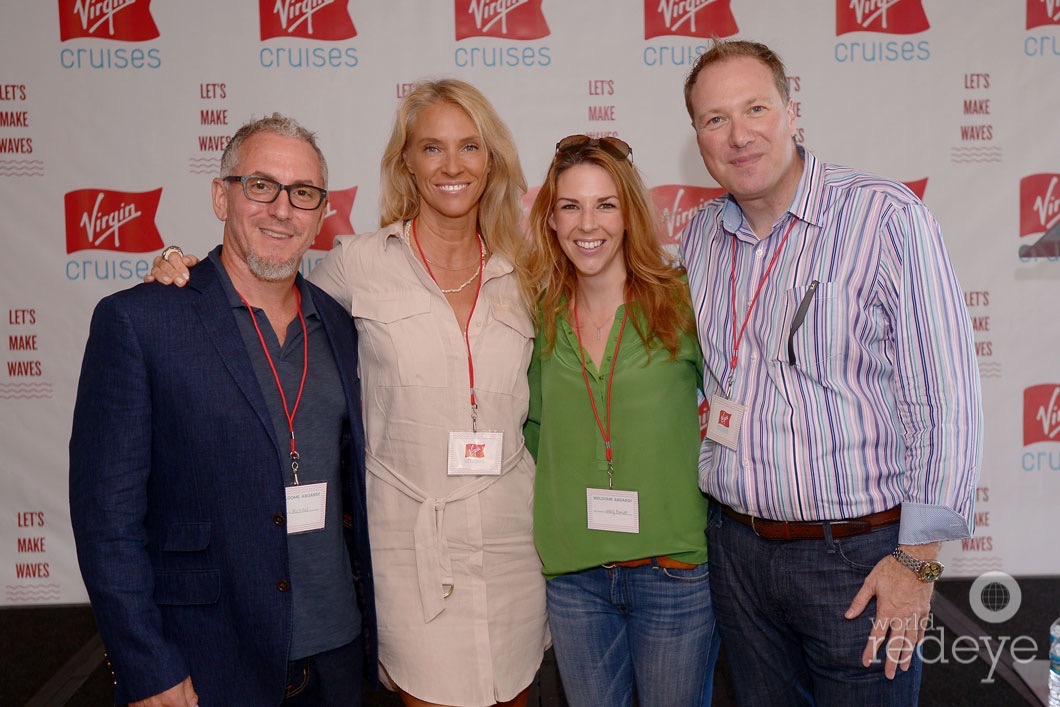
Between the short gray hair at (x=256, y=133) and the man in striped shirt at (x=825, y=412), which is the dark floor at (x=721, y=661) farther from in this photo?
the short gray hair at (x=256, y=133)

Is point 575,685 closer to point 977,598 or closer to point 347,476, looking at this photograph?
point 347,476

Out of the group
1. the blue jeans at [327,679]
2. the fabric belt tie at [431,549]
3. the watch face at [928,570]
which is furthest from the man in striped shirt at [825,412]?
the blue jeans at [327,679]

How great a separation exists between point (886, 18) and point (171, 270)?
136 inches

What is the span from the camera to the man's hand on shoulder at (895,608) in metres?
1.63

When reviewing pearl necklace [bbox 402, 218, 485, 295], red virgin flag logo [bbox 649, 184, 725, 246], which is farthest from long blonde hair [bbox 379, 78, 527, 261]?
red virgin flag logo [bbox 649, 184, 725, 246]

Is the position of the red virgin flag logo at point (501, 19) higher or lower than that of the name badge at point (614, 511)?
higher

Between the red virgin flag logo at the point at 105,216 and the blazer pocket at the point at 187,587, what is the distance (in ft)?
8.21

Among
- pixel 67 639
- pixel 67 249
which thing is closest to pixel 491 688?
pixel 67 639

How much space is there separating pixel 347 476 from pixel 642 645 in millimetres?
860

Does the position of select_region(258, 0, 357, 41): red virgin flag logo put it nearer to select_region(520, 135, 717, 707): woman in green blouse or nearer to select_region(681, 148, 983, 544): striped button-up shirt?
select_region(520, 135, 717, 707): woman in green blouse

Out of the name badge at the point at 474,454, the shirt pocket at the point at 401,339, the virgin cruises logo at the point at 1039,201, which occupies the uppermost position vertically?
the virgin cruises logo at the point at 1039,201

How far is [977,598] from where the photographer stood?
3.59 metres

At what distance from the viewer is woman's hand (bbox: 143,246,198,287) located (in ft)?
5.56

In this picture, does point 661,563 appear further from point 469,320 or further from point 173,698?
point 173,698
